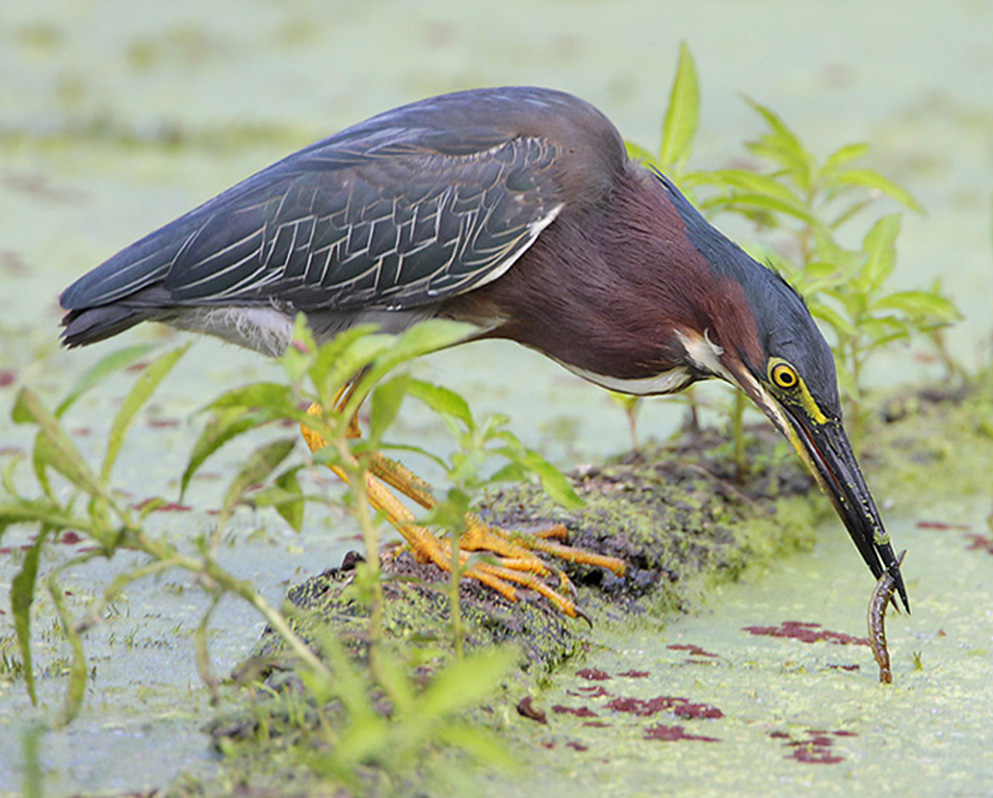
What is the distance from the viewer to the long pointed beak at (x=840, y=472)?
318 centimetres

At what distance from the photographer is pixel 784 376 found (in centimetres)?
315

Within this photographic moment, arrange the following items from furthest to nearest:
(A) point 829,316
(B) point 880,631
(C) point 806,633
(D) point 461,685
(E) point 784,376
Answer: (A) point 829,316 → (C) point 806,633 → (E) point 784,376 → (B) point 880,631 → (D) point 461,685

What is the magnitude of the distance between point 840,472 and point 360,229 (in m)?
1.33

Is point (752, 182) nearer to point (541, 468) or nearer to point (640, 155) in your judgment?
point (640, 155)

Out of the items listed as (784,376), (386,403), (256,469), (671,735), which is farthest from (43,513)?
(784,376)

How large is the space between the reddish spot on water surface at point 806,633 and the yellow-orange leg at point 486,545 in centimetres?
39

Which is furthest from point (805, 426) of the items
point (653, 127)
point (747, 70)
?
point (747, 70)

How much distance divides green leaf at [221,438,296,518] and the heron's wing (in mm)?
1118

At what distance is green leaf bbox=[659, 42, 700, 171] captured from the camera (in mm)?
3934

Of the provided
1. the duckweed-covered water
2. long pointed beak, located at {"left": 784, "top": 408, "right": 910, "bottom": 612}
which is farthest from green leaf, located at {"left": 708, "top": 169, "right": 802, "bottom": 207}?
the duckweed-covered water

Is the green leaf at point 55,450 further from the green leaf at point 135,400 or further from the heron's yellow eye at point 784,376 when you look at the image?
the heron's yellow eye at point 784,376

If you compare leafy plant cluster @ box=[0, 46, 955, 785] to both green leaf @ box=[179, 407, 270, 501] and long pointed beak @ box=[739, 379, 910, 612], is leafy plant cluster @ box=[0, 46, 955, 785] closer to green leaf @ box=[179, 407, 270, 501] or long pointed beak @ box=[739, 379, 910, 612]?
green leaf @ box=[179, 407, 270, 501]

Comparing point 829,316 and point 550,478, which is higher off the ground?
point 829,316

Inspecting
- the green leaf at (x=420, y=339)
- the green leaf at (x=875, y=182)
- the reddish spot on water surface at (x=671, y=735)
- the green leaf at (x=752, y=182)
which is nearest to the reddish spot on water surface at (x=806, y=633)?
the reddish spot on water surface at (x=671, y=735)
